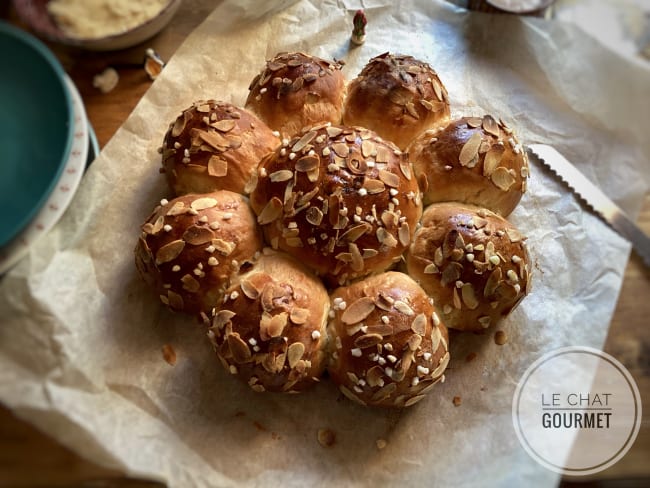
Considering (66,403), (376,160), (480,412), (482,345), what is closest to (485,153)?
(376,160)

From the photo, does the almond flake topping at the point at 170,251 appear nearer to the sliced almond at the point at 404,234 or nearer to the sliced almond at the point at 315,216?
the sliced almond at the point at 315,216

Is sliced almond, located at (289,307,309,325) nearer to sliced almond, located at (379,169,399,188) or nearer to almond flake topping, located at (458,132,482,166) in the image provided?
sliced almond, located at (379,169,399,188)

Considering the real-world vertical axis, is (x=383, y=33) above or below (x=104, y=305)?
above

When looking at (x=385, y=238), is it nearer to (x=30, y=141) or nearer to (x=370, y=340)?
(x=370, y=340)

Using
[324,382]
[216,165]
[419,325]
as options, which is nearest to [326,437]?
[324,382]

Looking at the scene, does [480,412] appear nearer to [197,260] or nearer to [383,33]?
[197,260]

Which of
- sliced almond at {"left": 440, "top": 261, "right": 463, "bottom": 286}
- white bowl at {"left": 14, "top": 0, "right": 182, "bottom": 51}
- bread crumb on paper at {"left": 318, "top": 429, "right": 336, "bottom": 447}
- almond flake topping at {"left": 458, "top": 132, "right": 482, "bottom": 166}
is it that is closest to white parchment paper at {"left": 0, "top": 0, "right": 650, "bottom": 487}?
bread crumb on paper at {"left": 318, "top": 429, "right": 336, "bottom": 447}
